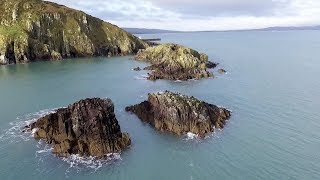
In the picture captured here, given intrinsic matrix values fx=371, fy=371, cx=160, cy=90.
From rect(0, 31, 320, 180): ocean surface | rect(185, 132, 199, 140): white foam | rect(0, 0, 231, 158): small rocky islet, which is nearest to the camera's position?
rect(0, 31, 320, 180): ocean surface

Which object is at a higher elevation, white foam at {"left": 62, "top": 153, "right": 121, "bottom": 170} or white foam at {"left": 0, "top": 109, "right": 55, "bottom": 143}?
white foam at {"left": 0, "top": 109, "right": 55, "bottom": 143}

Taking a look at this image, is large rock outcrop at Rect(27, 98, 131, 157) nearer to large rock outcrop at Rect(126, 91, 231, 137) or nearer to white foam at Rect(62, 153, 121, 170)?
white foam at Rect(62, 153, 121, 170)

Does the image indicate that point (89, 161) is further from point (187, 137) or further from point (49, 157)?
point (187, 137)

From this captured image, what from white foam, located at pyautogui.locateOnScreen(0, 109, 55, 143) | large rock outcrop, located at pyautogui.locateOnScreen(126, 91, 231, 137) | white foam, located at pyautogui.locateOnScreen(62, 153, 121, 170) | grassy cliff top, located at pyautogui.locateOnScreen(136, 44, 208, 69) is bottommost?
white foam, located at pyautogui.locateOnScreen(62, 153, 121, 170)

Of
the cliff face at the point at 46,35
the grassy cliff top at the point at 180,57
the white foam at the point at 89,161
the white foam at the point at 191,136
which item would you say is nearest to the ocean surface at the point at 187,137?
the white foam at the point at 89,161

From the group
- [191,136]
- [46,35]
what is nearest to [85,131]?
[191,136]

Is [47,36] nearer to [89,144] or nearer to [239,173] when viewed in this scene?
[89,144]

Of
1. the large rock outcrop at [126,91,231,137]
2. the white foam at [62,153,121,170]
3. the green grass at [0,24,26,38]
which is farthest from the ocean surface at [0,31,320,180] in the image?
the green grass at [0,24,26,38]

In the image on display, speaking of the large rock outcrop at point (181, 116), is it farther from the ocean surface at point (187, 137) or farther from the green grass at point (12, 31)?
the green grass at point (12, 31)
